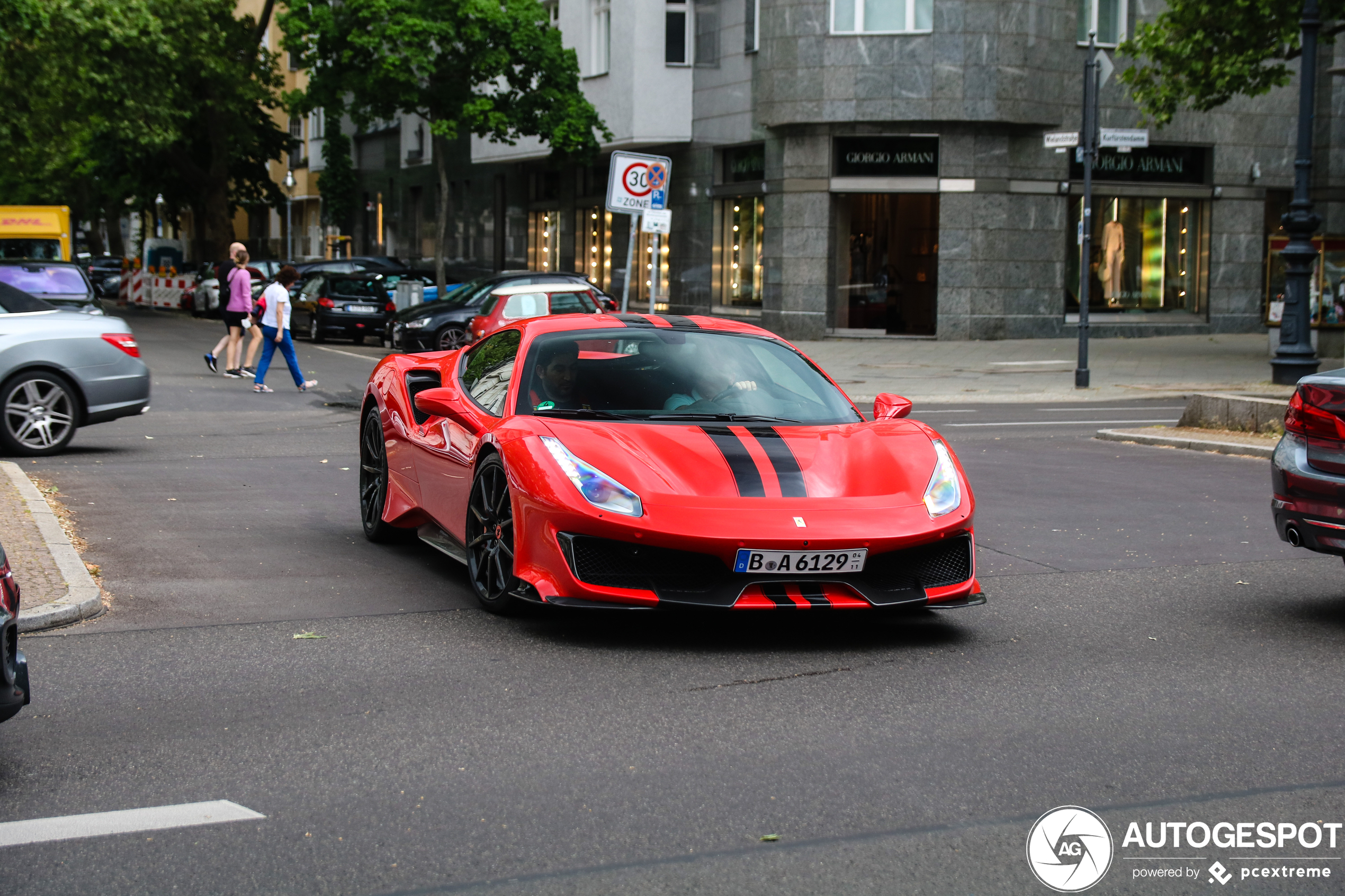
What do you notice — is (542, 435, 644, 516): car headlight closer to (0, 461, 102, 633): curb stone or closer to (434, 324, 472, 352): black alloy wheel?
(0, 461, 102, 633): curb stone

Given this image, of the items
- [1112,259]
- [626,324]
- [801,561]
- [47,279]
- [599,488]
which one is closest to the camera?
[801,561]

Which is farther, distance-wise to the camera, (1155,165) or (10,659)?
(1155,165)

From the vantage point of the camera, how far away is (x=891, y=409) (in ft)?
24.0

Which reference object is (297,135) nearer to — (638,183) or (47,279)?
(47,279)

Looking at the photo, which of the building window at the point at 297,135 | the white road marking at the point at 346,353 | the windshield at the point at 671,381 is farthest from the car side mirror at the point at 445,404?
the building window at the point at 297,135

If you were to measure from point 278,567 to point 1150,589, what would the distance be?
168 inches

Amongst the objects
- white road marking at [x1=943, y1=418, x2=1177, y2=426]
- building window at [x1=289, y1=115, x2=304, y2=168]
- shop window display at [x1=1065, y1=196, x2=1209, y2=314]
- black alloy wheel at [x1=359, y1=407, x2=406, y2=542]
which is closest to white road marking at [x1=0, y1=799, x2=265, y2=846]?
black alloy wheel at [x1=359, y1=407, x2=406, y2=542]

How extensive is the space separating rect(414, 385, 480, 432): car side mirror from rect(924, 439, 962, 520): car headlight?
84.6 inches

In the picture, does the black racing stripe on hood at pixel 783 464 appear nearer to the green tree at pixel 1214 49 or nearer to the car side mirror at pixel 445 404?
the car side mirror at pixel 445 404

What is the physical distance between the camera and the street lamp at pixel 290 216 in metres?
65.2

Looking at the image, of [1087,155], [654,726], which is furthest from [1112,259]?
[654,726]

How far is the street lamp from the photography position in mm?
65250

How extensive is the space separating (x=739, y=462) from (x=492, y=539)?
3.68 feet

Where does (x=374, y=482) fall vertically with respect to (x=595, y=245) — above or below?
below
